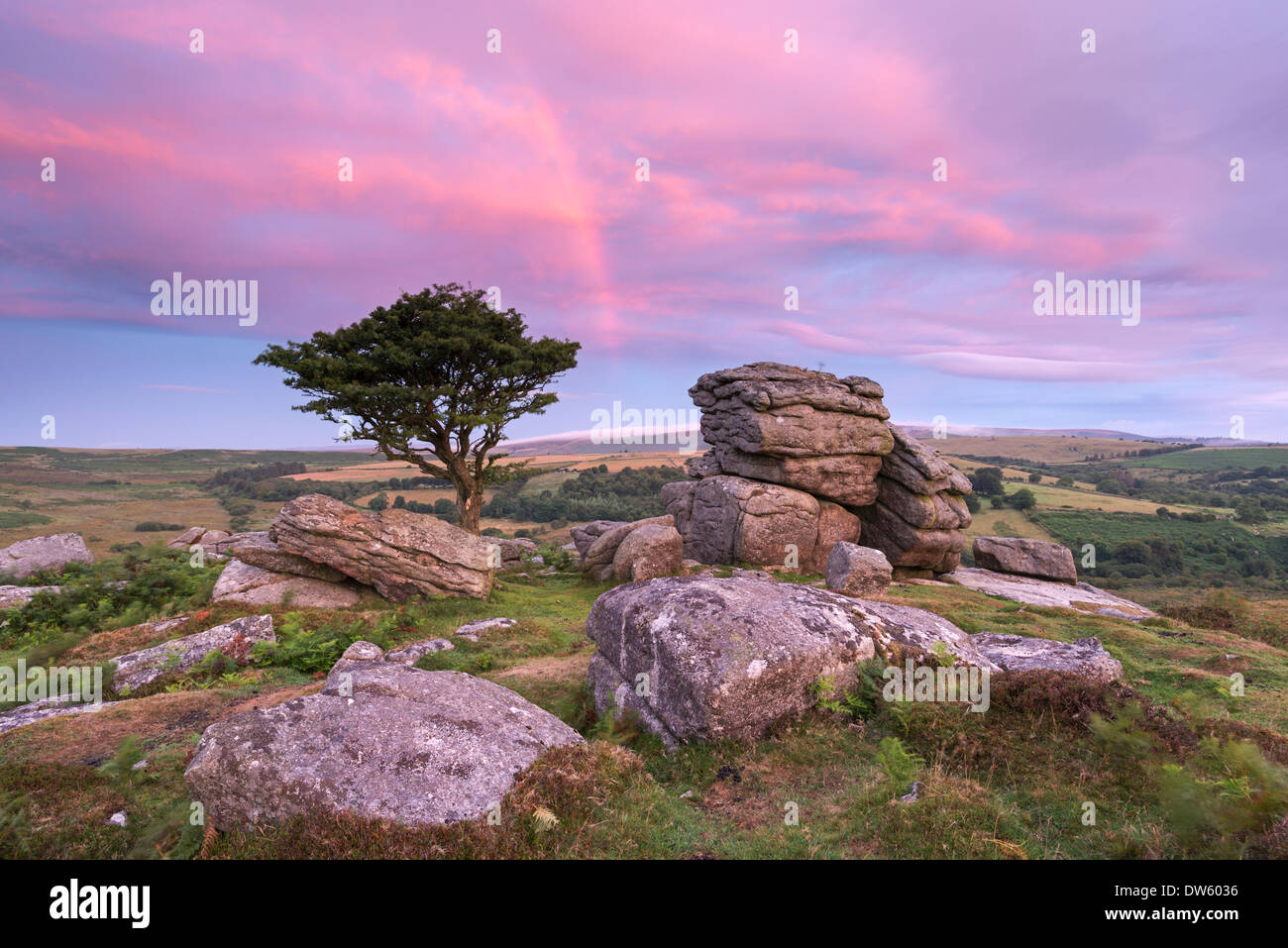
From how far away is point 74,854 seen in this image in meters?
5.27

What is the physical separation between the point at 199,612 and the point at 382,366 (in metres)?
14.8

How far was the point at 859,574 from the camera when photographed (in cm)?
2197

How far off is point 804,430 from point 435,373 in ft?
70.9

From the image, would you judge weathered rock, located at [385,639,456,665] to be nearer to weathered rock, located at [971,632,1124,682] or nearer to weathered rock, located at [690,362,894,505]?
weathered rock, located at [971,632,1124,682]

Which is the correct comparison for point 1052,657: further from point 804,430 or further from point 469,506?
point 469,506

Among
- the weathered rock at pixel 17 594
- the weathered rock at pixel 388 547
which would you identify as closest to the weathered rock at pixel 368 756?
the weathered rock at pixel 388 547

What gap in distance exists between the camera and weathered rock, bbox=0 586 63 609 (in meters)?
17.5

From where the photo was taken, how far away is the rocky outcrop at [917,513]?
103 feet

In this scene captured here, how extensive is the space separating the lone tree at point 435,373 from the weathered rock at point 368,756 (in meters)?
21.8

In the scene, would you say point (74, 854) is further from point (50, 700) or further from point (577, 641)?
point (577, 641)

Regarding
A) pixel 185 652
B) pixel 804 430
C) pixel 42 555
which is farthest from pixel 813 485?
pixel 42 555

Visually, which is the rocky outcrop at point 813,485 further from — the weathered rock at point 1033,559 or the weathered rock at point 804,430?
the weathered rock at point 1033,559

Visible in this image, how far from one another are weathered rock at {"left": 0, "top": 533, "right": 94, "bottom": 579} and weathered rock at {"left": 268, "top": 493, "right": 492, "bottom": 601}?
11914mm
